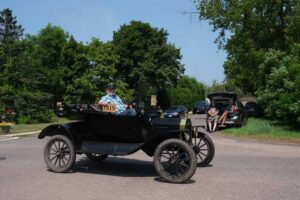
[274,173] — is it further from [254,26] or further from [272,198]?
[254,26]

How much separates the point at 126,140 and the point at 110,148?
38 cm

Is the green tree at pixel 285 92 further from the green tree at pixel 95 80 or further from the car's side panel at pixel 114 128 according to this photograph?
the green tree at pixel 95 80

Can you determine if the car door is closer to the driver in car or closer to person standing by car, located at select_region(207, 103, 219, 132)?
the driver in car

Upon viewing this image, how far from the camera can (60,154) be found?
10.6 meters

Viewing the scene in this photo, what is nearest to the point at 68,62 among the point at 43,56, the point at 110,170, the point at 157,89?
the point at 43,56

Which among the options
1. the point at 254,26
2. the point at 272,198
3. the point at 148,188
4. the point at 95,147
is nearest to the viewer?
the point at 272,198

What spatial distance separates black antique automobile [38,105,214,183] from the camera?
9453 mm

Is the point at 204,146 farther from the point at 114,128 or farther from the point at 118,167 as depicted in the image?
the point at 114,128

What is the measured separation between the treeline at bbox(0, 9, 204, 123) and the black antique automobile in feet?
72.8

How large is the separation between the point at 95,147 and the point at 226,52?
34.4 meters

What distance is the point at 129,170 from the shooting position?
10883 millimetres

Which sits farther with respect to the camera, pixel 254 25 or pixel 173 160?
pixel 254 25

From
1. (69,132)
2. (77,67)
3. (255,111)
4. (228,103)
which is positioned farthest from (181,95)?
(69,132)

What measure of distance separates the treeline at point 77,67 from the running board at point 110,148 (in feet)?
73.4
